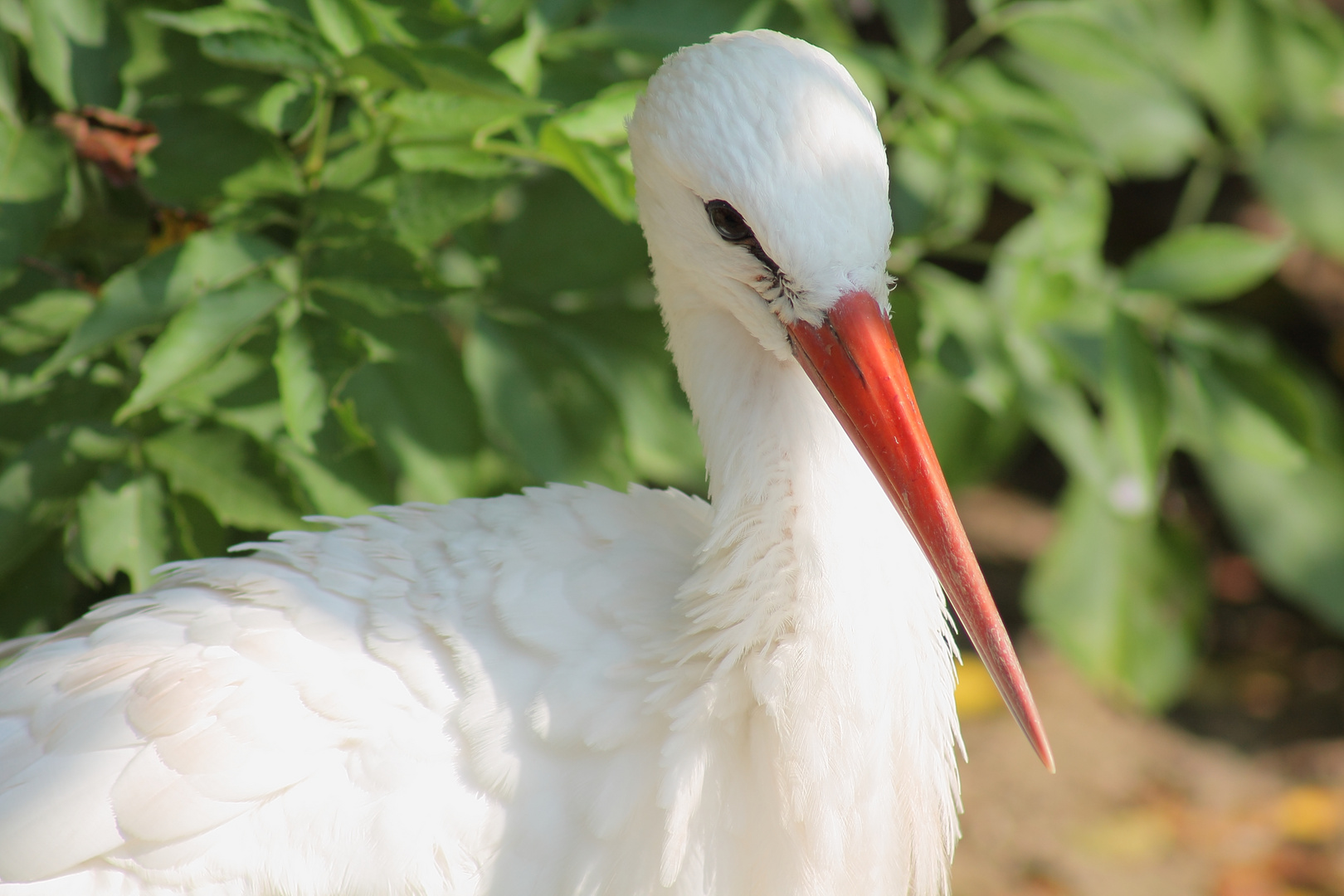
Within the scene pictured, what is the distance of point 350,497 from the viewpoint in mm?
1851

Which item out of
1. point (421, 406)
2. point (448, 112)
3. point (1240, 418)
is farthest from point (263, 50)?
point (1240, 418)

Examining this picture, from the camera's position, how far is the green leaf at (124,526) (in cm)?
172

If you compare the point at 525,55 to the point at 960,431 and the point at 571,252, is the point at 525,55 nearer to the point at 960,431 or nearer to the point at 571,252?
the point at 571,252

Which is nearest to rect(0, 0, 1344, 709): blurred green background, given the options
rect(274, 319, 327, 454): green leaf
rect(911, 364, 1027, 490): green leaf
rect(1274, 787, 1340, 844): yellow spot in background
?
rect(274, 319, 327, 454): green leaf

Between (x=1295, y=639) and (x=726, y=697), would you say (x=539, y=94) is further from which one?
(x=1295, y=639)

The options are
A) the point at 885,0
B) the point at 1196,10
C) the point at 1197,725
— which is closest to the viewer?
the point at 885,0

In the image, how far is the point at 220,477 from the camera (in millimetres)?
1820

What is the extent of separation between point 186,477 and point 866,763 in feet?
3.64

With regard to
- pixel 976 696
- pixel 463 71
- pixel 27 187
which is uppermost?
pixel 463 71

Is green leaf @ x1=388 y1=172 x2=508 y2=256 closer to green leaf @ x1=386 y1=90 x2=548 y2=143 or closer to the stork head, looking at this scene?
green leaf @ x1=386 y1=90 x2=548 y2=143

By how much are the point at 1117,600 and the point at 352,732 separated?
2.28 metres

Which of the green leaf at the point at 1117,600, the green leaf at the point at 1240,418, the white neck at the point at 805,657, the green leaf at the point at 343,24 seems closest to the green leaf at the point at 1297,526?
the green leaf at the point at 1117,600

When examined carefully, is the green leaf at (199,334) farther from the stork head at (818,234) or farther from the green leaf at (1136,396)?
the green leaf at (1136,396)

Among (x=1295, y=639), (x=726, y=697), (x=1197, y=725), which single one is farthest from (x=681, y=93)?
(x=1295, y=639)
